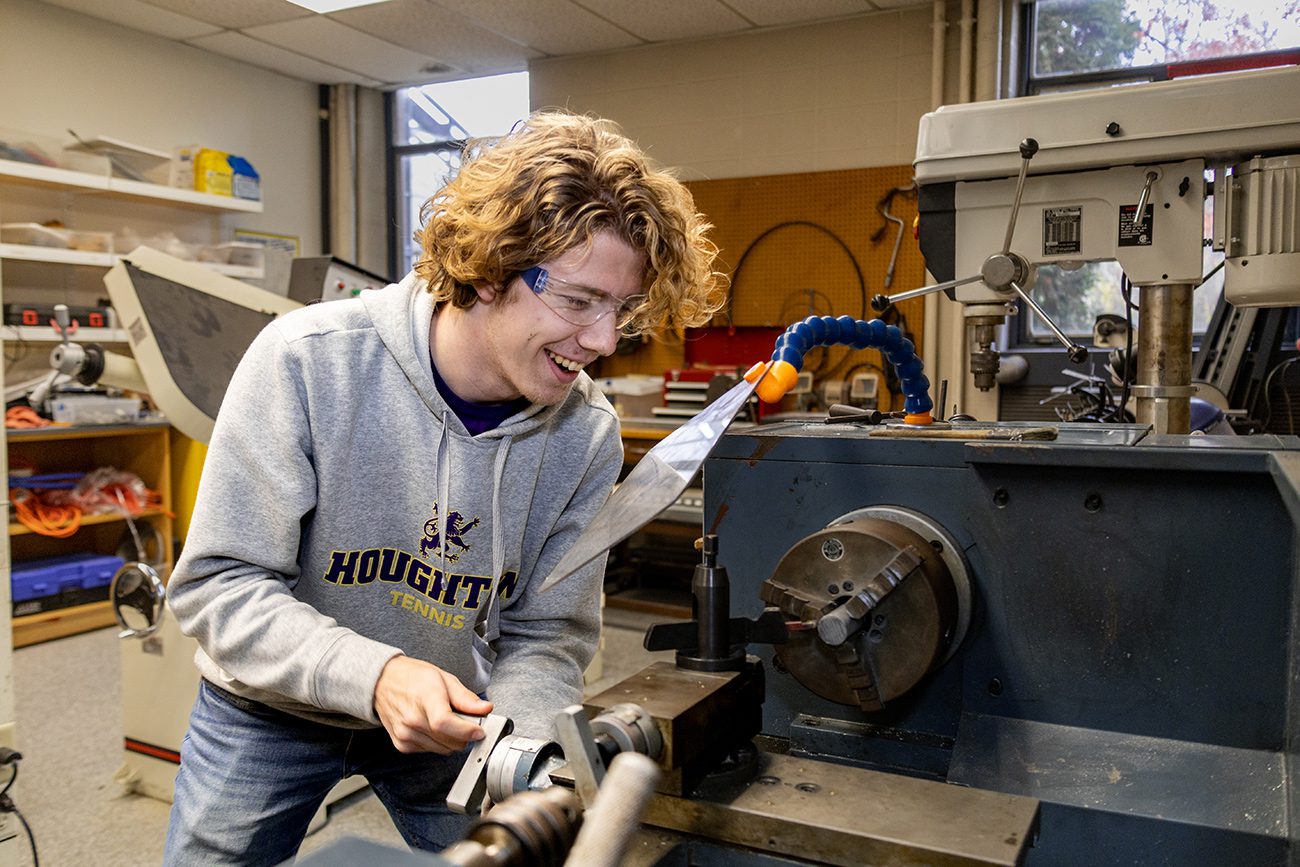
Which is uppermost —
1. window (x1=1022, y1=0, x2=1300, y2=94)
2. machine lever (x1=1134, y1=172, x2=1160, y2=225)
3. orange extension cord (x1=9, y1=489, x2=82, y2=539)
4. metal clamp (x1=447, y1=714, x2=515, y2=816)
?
window (x1=1022, y1=0, x2=1300, y2=94)

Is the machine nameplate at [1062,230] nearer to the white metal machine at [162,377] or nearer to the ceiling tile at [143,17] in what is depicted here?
the white metal machine at [162,377]

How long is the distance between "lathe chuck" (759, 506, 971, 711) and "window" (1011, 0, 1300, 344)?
9.76 feet

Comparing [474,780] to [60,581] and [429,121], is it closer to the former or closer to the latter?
[60,581]

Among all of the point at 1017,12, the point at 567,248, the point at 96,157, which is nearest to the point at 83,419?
the point at 96,157

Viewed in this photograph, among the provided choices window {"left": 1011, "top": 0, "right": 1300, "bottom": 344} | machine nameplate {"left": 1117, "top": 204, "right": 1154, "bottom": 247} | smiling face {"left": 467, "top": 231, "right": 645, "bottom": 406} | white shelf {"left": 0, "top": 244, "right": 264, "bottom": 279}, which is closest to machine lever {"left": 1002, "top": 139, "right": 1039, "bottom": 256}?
machine nameplate {"left": 1117, "top": 204, "right": 1154, "bottom": 247}

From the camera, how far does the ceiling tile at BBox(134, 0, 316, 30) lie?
3891 millimetres

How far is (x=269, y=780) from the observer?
1.12m

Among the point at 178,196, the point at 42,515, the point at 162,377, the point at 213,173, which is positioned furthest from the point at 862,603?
the point at 213,173

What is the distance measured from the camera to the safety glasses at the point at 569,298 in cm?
103

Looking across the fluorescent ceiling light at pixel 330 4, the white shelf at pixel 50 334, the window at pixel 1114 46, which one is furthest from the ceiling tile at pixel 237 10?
the window at pixel 1114 46

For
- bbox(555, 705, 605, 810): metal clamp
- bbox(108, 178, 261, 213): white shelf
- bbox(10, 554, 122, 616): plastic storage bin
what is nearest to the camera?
bbox(555, 705, 605, 810): metal clamp

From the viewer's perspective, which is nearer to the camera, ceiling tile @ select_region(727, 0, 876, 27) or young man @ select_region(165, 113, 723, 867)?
young man @ select_region(165, 113, 723, 867)

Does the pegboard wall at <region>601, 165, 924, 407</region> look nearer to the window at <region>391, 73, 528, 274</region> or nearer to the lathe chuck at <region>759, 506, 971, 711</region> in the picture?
the window at <region>391, 73, 528, 274</region>

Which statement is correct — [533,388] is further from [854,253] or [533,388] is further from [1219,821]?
[854,253]
